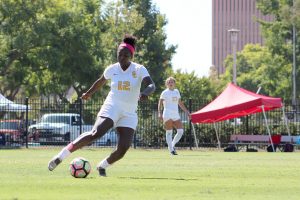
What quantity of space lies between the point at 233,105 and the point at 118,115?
18.8m

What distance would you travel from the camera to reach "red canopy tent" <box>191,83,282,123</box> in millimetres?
31312

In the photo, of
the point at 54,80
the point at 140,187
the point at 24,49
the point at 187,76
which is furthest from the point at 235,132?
the point at 187,76

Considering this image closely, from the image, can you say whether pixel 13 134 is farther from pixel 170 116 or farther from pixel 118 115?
pixel 118 115

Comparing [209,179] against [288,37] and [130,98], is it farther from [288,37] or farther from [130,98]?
[288,37]

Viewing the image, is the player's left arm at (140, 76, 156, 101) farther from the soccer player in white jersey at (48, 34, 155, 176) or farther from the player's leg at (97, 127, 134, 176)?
the player's leg at (97, 127, 134, 176)

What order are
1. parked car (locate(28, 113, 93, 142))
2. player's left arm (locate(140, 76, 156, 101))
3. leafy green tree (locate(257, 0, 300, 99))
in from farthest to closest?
leafy green tree (locate(257, 0, 300, 99))
parked car (locate(28, 113, 93, 142))
player's left arm (locate(140, 76, 156, 101))

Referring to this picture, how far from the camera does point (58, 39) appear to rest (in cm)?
5041

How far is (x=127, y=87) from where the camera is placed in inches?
527

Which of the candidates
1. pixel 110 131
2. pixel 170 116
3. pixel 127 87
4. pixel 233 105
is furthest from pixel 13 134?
pixel 127 87

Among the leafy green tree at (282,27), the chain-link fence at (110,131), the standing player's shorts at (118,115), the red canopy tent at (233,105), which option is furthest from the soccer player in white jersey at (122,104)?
the leafy green tree at (282,27)

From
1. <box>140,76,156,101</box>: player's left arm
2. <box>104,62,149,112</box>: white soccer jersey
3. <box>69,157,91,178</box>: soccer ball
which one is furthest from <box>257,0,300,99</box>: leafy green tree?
<box>69,157,91,178</box>: soccer ball

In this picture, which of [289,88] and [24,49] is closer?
[24,49]

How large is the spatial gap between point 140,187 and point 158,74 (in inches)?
1945

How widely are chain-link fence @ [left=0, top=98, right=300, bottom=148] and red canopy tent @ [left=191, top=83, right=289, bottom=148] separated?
2.68 m
